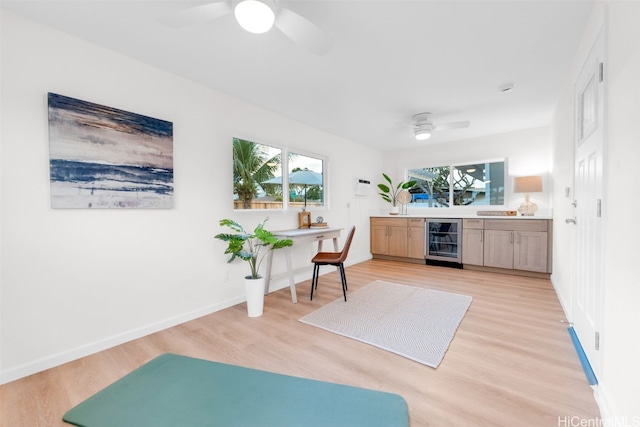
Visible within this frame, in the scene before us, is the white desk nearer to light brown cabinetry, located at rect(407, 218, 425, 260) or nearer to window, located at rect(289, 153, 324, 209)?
window, located at rect(289, 153, 324, 209)

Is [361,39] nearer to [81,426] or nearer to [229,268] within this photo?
[229,268]

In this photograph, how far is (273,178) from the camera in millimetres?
3631

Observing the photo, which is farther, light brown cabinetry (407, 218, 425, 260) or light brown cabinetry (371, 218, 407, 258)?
light brown cabinetry (371, 218, 407, 258)

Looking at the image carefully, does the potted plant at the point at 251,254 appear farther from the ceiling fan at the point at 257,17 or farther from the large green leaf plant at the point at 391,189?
the large green leaf plant at the point at 391,189

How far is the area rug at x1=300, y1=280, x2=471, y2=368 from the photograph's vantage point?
2.11 meters

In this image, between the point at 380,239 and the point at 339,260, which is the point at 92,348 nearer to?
the point at 339,260

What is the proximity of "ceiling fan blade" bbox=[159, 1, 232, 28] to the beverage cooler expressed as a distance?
452cm

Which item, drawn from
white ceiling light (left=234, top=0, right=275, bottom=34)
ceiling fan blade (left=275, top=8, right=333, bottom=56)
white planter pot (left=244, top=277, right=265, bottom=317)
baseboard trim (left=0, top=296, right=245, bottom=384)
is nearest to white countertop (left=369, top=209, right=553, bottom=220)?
white planter pot (left=244, top=277, right=265, bottom=317)

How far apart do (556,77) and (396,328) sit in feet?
9.47

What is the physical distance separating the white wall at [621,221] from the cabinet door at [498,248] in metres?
3.08

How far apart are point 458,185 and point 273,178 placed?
3706mm

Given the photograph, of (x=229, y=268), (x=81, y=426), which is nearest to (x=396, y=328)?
(x=229, y=268)

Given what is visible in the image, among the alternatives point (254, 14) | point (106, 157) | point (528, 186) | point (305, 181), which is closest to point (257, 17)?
point (254, 14)

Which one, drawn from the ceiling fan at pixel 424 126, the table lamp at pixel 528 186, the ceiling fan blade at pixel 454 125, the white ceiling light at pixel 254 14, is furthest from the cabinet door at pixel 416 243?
the white ceiling light at pixel 254 14
